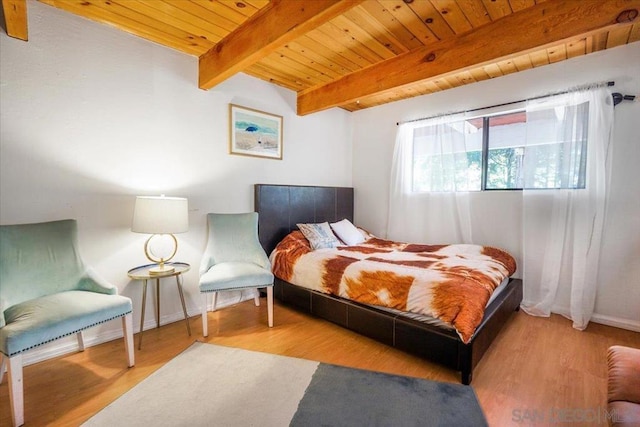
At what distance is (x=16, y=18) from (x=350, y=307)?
3.03 meters

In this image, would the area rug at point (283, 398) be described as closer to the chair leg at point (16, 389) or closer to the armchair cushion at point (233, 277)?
the chair leg at point (16, 389)

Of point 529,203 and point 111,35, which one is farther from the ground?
point 111,35

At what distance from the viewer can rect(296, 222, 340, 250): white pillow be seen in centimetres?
320

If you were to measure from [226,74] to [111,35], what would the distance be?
0.88 meters

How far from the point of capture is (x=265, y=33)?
6.60 feet

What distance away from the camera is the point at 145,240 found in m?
2.53

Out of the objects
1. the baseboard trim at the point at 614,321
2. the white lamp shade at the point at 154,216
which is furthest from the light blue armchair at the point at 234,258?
the baseboard trim at the point at 614,321

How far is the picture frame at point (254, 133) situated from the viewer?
3.07 m

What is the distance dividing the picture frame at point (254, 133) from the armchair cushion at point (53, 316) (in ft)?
5.82

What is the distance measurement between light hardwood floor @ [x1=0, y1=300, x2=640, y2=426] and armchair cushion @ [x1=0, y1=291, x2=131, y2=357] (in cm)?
41

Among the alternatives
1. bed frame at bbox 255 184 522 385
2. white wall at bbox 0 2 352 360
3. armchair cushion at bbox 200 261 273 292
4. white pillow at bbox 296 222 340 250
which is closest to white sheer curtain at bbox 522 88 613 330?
bed frame at bbox 255 184 522 385

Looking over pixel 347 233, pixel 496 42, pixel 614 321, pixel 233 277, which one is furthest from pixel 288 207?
pixel 614 321

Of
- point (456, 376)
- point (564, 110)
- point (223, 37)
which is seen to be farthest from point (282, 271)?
point (564, 110)

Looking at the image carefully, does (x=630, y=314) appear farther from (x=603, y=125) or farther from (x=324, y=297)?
(x=324, y=297)
